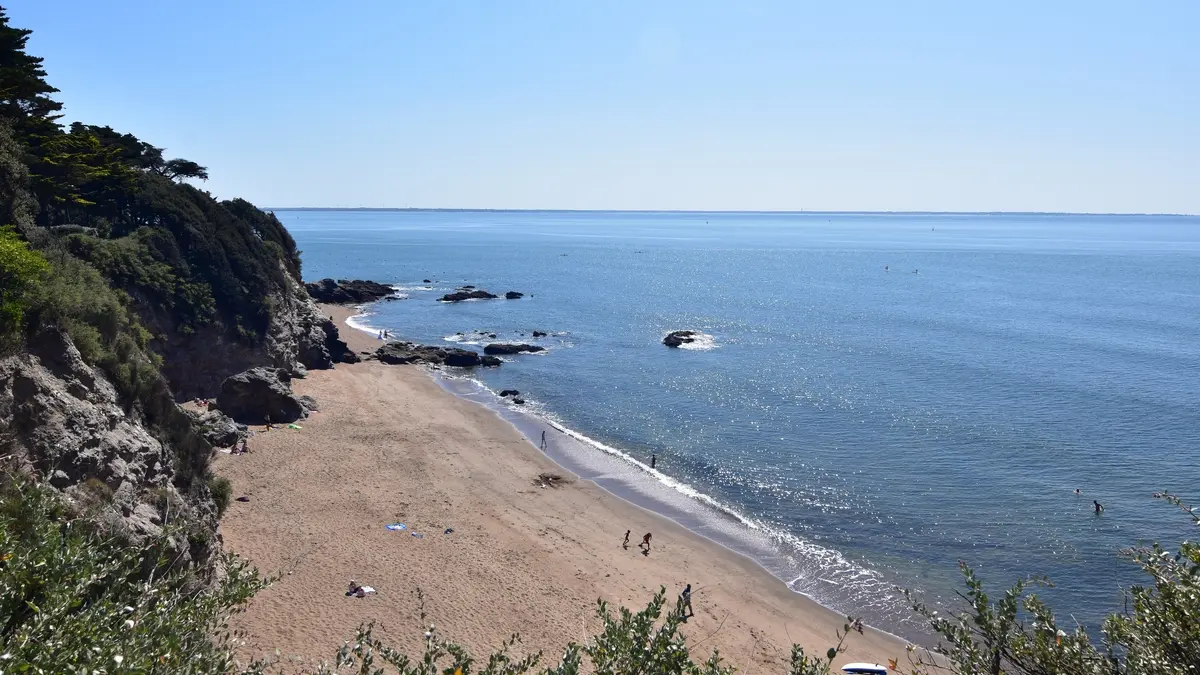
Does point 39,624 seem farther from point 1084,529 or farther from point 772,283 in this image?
point 772,283

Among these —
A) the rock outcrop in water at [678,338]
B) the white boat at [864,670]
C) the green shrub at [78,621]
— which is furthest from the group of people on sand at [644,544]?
the rock outcrop in water at [678,338]

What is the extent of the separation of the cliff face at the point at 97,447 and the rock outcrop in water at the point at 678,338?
163 ft

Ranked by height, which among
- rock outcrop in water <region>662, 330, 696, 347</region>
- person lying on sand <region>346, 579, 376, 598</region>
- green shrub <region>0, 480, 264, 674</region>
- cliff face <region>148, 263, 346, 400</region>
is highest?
green shrub <region>0, 480, 264, 674</region>

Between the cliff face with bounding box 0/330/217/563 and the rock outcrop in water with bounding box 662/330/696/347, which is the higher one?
the cliff face with bounding box 0/330/217/563

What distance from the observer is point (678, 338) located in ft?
222

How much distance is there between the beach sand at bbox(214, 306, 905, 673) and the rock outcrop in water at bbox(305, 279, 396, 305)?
A: 52.6m

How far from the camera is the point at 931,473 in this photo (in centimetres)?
3512

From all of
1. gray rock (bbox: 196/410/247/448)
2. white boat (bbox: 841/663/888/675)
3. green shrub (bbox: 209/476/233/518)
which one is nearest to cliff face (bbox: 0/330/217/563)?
green shrub (bbox: 209/476/233/518)

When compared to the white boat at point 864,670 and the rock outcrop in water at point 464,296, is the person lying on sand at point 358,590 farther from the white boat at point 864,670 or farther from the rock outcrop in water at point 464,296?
the rock outcrop in water at point 464,296

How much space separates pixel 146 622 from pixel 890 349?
62.4m

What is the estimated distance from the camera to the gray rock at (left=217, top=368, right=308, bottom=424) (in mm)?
35875

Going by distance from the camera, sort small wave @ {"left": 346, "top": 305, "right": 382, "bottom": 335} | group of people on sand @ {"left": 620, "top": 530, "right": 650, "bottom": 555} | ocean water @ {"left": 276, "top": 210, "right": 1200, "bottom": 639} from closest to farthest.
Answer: group of people on sand @ {"left": 620, "top": 530, "right": 650, "bottom": 555} < ocean water @ {"left": 276, "top": 210, "right": 1200, "bottom": 639} < small wave @ {"left": 346, "top": 305, "right": 382, "bottom": 335}

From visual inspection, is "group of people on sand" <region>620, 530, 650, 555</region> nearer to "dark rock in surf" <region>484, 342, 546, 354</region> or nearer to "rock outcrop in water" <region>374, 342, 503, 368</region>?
"rock outcrop in water" <region>374, 342, 503, 368</region>

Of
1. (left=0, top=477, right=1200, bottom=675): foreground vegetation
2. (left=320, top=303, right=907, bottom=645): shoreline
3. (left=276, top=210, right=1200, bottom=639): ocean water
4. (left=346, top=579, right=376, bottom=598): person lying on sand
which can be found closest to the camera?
(left=0, top=477, right=1200, bottom=675): foreground vegetation
